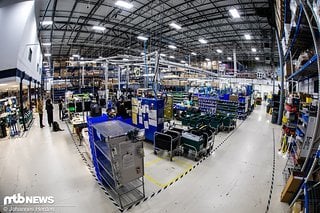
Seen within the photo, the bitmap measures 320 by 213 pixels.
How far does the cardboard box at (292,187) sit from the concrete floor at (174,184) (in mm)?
149

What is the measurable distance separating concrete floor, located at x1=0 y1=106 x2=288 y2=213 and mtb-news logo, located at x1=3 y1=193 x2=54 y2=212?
0.12 m

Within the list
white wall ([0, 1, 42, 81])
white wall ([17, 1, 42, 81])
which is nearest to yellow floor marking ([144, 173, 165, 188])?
white wall ([0, 1, 42, 81])

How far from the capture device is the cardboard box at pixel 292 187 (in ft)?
9.96

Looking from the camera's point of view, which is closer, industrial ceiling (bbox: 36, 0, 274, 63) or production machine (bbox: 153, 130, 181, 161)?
production machine (bbox: 153, 130, 181, 161)

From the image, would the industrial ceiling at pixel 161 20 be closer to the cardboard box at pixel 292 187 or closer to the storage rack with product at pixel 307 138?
the storage rack with product at pixel 307 138

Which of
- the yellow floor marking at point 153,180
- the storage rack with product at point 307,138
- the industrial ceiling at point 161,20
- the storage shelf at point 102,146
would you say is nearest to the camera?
the storage rack with product at point 307,138

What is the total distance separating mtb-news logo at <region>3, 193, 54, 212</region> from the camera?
3.12 m

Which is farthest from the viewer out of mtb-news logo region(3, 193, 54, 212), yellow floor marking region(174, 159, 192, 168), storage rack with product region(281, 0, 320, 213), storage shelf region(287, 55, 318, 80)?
yellow floor marking region(174, 159, 192, 168)

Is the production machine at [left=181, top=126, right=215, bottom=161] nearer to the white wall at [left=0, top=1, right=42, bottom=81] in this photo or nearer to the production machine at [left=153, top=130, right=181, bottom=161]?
the production machine at [left=153, top=130, right=181, bottom=161]

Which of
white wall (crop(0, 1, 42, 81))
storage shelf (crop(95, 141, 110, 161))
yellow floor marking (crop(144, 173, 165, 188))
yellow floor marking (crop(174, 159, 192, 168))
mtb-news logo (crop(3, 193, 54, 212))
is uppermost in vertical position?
white wall (crop(0, 1, 42, 81))

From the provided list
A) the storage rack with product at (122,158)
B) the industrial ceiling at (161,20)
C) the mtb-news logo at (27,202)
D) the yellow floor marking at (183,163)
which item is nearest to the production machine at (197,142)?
the yellow floor marking at (183,163)

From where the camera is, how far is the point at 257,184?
3.95 m

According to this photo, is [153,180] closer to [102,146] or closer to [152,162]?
[152,162]

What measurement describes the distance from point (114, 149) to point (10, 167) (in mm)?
3952
